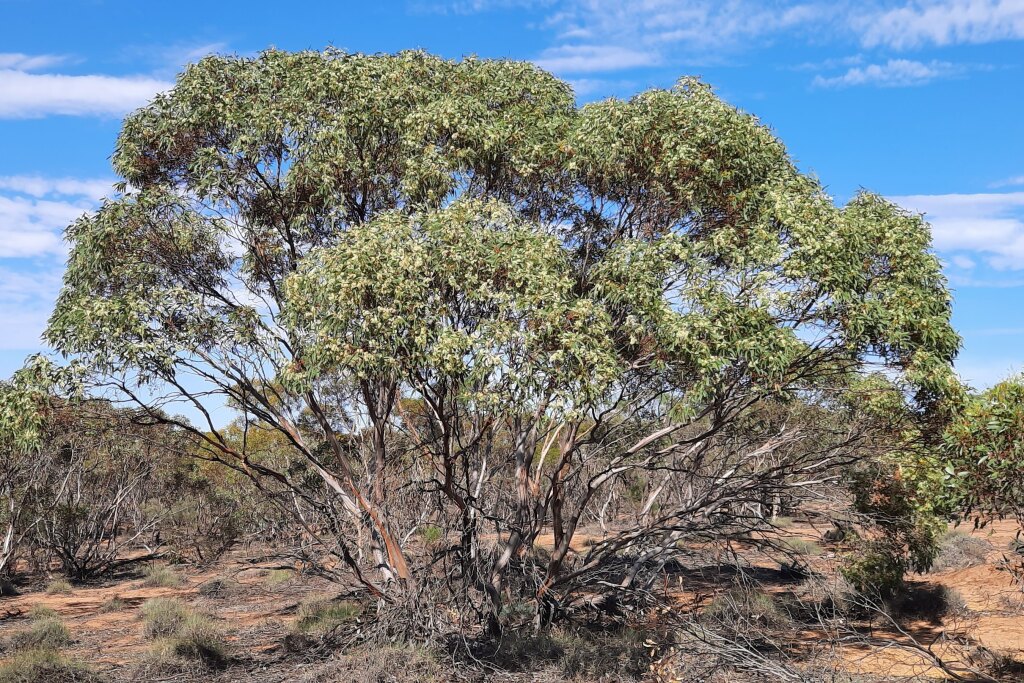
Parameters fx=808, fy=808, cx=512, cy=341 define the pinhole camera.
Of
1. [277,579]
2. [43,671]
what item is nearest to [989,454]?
[43,671]

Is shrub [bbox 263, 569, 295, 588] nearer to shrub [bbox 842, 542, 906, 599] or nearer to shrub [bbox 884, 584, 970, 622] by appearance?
shrub [bbox 842, 542, 906, 599]

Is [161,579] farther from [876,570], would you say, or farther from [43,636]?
[876,570]

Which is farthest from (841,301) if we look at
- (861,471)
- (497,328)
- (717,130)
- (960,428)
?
(861,471)

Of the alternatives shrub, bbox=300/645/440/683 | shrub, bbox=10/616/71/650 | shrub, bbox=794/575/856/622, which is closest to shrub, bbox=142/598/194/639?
shrub, bbox=10/616/71/650

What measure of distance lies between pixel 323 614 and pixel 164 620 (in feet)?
10.2

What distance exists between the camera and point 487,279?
10633 millimetres

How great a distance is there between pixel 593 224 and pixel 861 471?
7.52 meters

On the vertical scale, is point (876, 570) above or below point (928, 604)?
above

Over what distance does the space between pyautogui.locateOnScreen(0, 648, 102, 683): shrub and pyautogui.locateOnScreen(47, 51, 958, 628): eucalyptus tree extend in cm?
381

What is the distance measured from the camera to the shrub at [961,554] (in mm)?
21688

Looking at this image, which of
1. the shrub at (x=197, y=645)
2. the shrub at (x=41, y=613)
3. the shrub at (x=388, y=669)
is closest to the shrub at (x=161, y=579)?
the shrub at (x=41, y=613)

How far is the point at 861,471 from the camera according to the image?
1620 cm

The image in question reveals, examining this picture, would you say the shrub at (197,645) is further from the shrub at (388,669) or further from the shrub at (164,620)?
the shrub at (388,669)

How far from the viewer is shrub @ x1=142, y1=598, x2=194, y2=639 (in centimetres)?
1578
